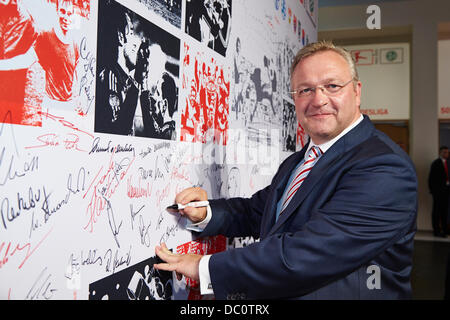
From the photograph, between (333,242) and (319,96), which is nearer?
(333,242)

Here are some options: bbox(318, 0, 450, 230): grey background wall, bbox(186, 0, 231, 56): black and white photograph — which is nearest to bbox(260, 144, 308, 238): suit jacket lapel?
bbox(186, 0, 231, 56): black and white photograph

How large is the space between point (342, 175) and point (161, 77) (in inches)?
22.8

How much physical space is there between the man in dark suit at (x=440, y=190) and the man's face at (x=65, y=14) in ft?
23.7

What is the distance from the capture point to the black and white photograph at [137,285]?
934 mm

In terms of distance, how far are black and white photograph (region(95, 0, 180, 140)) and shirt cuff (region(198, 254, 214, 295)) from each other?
371mm

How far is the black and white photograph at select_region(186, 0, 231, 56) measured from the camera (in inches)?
52.1

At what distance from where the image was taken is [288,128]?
2.61 metres

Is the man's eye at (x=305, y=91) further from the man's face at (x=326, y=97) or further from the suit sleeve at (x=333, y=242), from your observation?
the suit sleeve at (x=333, y=242)

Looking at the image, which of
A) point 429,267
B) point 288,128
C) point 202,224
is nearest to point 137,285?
point 202,224

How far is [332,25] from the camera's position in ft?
23.6

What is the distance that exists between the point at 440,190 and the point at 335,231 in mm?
6886

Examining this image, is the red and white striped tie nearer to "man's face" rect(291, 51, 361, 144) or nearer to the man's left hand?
"man's face" rect(291, 51, 361, 144)
